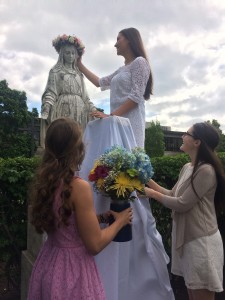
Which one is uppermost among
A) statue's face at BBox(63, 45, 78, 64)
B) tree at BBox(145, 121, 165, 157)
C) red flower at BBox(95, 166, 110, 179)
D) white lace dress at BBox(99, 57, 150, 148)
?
tree at BBox(145, 121, 165, 157)

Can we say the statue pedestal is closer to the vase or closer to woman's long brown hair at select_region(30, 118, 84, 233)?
the vase

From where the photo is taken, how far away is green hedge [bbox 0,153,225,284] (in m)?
4.17

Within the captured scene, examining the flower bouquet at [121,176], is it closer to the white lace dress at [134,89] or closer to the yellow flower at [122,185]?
the yellow flower at [122,185]

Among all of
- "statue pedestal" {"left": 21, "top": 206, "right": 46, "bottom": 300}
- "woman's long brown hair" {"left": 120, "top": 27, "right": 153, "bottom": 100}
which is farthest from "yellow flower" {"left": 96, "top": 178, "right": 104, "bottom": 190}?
"statue pedestal" {"left": 21, "top": 206, "right": 46, "bottom": 300}

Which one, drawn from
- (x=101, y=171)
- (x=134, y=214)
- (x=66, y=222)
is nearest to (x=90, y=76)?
(x=134, y=214)

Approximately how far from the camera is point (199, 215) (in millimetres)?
3008

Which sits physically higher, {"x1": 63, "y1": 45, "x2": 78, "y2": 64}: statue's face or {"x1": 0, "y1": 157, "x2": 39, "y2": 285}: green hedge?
{"x1": 63, "y1": 45, "x2": 78, "y2": 64}: statue's face

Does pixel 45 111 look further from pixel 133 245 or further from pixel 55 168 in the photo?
pixel 55 168

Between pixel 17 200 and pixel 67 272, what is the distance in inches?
94.2

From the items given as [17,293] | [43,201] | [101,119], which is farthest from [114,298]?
[17,293]

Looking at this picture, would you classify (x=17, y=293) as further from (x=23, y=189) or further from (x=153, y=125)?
(x=153, y=125)

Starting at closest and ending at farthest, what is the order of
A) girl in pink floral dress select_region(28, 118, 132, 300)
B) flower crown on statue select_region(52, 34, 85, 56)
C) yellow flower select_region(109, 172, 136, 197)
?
girl in pink floral dress select_region(28, 118, 132, 300) → yellow flower select_region(109, 172, 136, 197) → flower crown on statue select_region(52, 34, 85, 56)

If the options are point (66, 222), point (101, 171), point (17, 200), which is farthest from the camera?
point (17, 200)

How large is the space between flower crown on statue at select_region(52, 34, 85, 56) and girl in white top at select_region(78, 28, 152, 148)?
1.72m
